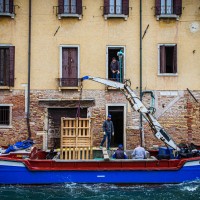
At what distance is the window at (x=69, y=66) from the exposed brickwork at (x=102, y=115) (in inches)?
19.7

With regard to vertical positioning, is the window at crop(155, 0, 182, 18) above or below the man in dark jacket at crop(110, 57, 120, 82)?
above

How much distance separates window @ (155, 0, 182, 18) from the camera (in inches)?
700

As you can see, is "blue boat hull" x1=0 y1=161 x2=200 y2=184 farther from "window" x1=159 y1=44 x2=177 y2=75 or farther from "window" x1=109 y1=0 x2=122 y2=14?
"window" x1=109 y1=0 x2=122 y2=14

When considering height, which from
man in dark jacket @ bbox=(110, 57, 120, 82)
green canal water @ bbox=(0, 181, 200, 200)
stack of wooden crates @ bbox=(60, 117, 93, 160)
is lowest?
green canal water @ bbox=(0, 181, 200, 200)

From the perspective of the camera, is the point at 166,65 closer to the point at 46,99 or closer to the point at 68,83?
the point at 68,83

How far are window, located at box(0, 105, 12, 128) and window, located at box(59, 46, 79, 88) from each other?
2.73 meters

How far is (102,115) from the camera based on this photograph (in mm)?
17781

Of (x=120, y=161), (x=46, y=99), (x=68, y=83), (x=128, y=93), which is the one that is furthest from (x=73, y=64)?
(x=120, y=161)

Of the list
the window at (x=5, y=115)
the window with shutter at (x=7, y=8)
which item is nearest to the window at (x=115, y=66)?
the window with shutter at (x=7, y=8)

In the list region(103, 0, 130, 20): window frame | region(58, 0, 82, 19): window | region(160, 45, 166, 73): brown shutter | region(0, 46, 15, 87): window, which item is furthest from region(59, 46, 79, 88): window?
region(160, 45, 166, 73): brown shutter

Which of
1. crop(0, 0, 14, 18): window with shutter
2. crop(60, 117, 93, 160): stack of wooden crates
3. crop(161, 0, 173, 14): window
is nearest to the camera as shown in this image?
crop(60, 117, 93, 160): stack of wooden crates

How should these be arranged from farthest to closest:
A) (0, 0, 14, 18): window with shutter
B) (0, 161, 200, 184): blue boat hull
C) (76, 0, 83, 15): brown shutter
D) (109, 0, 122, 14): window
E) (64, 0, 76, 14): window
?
1. (109, 0, 122, 14): window
2. (64, 0, 76, 14): window
3. (76, 0, 83, 15): brown shutter
4. (0, 0, 14, 18): window with shutter
5. (0, 161, 200, 184): blue boat hull

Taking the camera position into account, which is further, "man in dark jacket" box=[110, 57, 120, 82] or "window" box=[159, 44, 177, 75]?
"window" box=[159, 44, 177, 75]

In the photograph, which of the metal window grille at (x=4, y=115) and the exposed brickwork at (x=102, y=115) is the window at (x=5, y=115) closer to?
the metal window grille at (x=4, y=115)
